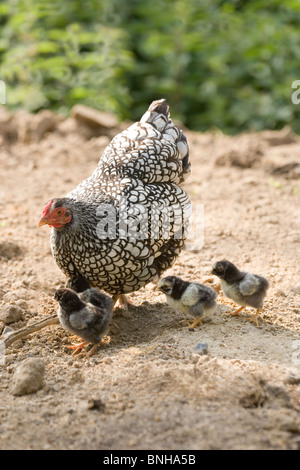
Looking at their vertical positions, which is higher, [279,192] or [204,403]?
[204,403]

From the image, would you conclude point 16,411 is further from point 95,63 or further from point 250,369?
point 95,63

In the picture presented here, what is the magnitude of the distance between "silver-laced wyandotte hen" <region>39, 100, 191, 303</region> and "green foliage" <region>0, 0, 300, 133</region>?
16.7ft

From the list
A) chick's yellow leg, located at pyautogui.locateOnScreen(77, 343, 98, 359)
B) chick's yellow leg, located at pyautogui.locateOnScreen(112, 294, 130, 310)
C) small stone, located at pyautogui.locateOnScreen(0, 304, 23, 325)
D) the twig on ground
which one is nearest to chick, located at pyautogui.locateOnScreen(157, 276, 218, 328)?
chick's yellow leg, located at pyautogui.locateOnScreen(112, 294, 130, 310)

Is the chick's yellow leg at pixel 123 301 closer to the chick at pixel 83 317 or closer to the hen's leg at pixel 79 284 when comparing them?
the hen's leg at pixel 79 284

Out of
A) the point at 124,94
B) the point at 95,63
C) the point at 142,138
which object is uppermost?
the point at 142,138

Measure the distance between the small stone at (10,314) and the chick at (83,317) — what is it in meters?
0.55

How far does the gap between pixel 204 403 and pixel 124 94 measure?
319 inches

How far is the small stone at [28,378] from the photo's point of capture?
11.4 ft

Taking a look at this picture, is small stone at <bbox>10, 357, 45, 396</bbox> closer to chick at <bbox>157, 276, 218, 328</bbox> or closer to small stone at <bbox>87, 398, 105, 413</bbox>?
small stone at <bbox>87, 398, 105, 413</bbox>

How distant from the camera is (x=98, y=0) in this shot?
424 inches

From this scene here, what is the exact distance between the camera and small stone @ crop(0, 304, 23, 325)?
4387mm

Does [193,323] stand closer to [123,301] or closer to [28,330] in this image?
[123,301]

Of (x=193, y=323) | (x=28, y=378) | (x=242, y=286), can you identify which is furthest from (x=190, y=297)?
(x=28, y=378)
